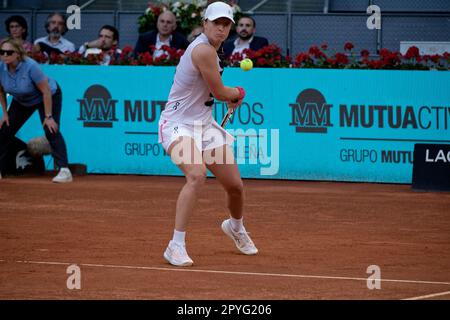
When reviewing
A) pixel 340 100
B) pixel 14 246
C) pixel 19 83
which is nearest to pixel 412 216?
pixel 340 100

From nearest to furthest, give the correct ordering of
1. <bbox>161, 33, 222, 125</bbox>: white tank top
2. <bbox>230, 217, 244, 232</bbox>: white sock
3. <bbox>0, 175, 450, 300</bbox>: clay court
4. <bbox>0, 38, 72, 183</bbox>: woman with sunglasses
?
<bbox>0, 175, 450, 300</bbox>: clay court
<bbox>161, 33, 222, 125</bbox>: white tank top
<bbox>230, 217, 244, 232</bbox>: white sock
<bbox>0, 38, 72, 183</bbox>: woman with sunglasses

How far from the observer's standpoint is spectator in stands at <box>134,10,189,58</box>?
56.5 feet

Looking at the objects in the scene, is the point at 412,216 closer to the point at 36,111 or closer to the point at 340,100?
the point at 340,100

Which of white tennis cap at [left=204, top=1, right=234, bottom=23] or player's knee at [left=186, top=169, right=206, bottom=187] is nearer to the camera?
white tennis cap at [left=204, top=1, right=234, bottom=23]

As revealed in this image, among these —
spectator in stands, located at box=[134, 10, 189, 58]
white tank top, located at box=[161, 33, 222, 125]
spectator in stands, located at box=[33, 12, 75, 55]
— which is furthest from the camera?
spectator in stands, located at box=[33, 12, 75, 55]

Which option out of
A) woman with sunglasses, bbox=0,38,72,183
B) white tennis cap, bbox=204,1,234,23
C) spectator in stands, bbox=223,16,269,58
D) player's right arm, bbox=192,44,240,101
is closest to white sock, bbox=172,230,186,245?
player's right arm, bbox=192,44,240,101

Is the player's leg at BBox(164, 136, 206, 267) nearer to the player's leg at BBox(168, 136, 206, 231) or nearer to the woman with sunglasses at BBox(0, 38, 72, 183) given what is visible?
the player's leg at BBox(168, 136, 206, 231)

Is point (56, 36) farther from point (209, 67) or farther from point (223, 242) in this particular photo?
point (209, 67)

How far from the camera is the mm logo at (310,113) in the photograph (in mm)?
15629

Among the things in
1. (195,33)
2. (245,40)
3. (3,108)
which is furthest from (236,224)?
(195,33)

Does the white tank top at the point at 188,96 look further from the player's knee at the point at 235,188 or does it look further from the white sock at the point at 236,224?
the white sock at the point at 236,224

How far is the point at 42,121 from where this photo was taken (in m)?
15.4

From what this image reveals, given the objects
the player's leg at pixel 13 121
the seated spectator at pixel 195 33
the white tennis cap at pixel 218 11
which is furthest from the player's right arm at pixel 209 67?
the seated spectator at pixel 195 33
